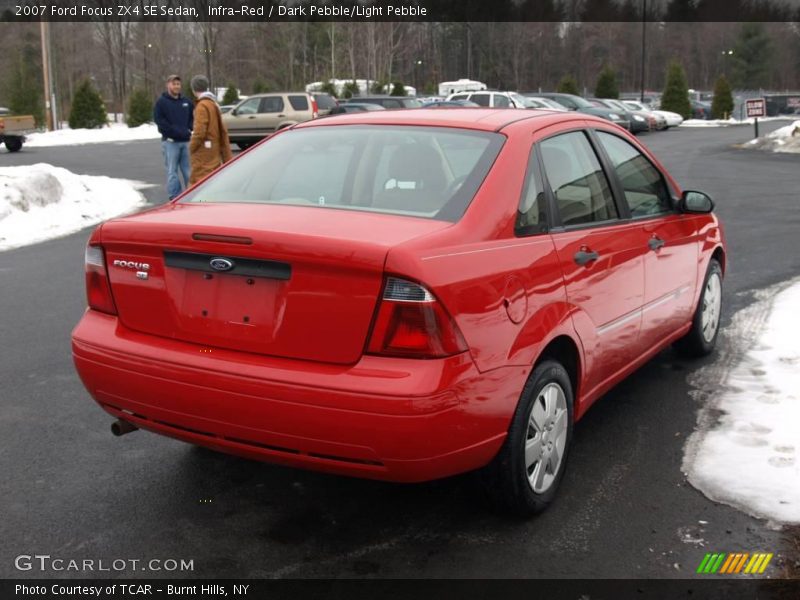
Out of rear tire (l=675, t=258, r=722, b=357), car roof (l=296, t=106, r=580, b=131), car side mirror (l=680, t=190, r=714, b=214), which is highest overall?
car roof (l=296, t=106, r=580, b=131)

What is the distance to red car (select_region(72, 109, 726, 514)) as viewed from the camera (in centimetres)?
308

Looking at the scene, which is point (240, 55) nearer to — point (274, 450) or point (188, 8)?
point (188, 8)

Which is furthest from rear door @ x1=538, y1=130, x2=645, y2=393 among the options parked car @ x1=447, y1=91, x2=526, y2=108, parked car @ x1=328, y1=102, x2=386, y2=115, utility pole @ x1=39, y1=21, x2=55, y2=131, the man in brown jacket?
utility pole @ x1=39, y1=21, x2=55, y2=131

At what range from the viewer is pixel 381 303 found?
10.1 ft

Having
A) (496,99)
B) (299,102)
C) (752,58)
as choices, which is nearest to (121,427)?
(299,102)

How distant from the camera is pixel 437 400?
9.96ft

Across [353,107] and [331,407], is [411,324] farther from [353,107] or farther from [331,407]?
[353,107]

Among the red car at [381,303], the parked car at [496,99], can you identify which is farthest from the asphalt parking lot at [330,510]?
the parked car at [496,99]

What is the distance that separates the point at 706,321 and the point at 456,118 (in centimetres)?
268

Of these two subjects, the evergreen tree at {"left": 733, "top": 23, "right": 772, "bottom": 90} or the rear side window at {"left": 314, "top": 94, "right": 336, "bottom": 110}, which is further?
the evergreen tree at {"left": 733, "top": 23, "right": 772, "bottom": 90}

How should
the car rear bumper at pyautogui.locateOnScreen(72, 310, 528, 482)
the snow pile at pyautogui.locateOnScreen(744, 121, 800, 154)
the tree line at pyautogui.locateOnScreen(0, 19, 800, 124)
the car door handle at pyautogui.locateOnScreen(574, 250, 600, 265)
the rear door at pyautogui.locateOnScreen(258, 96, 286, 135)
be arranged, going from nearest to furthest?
the car rear bumper at pyautogui.locateOnScreen(72, 310, 528, 482) < the car door handle at pyautogui.locateOnScreen(574, 250, 600, 265) < the snow pile at pyautogui.locateOnScreen(744, 121, 800, 154) < the rear door at pyautogui.locateOnScreen(258, 96, 286, 135) < the tree line at pyautogui.locateOnScreen(0, 19, 800, 124)

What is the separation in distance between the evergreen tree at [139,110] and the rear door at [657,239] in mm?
41931

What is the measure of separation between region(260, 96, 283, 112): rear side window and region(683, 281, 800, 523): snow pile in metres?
24.0

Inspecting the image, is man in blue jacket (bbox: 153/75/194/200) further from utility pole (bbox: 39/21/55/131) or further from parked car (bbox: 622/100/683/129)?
parked car (bbox: 622/100/683/129)
